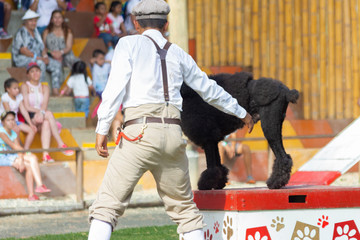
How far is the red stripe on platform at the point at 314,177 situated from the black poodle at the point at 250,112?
1634 mm

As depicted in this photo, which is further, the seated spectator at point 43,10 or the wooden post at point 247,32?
the wooden post at point 247,32

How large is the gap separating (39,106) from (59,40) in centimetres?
137

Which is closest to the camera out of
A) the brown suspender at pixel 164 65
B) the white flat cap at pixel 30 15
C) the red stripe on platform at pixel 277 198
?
the brown suspender at pixel 164 65

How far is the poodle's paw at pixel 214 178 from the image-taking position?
5.07 m

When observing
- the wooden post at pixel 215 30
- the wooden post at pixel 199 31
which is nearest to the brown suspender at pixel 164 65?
the wooden post at pixel 199 31

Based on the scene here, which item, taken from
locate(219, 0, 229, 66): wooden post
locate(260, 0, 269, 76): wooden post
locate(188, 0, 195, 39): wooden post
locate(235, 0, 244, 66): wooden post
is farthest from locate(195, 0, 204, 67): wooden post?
locate(260, 0, 269, 76): wooden post

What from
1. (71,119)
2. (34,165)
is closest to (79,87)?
(71,119)

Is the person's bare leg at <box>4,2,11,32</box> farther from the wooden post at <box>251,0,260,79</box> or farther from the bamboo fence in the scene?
the wooden post at <box>251,0,260,79</box>

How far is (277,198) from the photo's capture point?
4727 millimetres

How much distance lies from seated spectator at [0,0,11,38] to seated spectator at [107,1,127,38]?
57.6 inches

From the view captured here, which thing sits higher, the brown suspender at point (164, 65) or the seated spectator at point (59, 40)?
the brown suspender at point (164, 65)

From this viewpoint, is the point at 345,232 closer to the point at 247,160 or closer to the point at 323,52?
the point at 247,160

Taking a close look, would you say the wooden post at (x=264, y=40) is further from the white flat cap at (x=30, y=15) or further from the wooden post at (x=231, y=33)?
the white flat cap at (x=30, y=15)

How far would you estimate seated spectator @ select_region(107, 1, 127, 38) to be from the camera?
11414 millimetres
